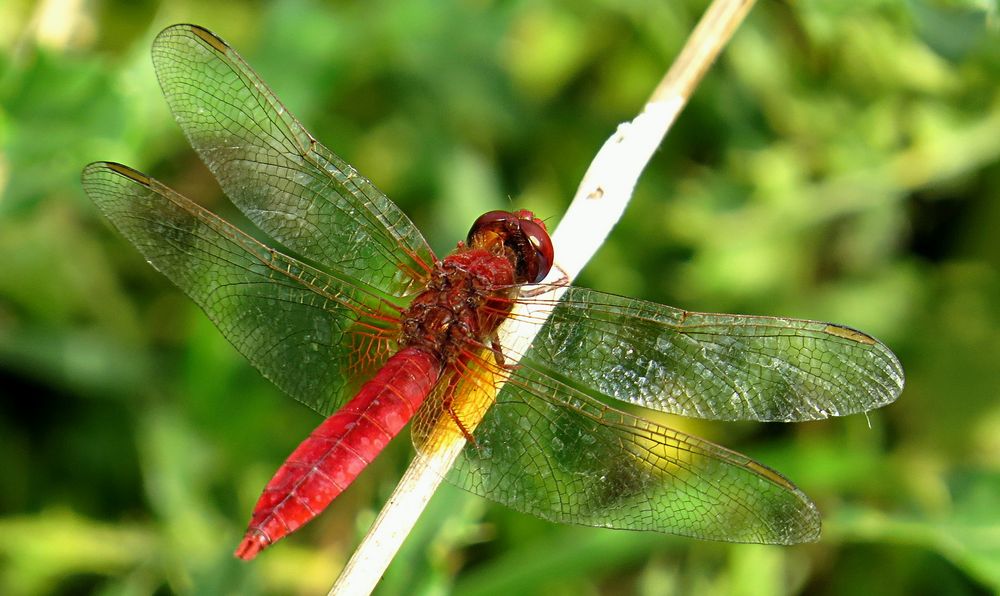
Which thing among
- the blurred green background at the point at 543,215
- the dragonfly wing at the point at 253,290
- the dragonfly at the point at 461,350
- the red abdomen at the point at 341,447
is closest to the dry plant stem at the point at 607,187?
the dragonfly at the point at 461,350

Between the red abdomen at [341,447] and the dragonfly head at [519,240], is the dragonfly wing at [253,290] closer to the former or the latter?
the red abdomen at [341,447]

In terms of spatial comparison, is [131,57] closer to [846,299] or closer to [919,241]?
[846,299]

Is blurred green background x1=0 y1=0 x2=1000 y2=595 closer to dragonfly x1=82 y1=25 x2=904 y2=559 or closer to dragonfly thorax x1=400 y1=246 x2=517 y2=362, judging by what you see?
dragonfly x1=82 y1=25 x2=904 y2=559

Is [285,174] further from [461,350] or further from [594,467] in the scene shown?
[594,467]

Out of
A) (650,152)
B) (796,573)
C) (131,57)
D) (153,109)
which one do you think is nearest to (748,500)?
(650,152)

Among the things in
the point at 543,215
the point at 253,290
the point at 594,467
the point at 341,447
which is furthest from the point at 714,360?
the point at 543,215

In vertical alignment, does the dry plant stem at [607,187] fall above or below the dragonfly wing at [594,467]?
above

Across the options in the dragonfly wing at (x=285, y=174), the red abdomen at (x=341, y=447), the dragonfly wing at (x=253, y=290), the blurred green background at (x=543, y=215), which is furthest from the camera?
the blurred green background at (x=543, y=215)
